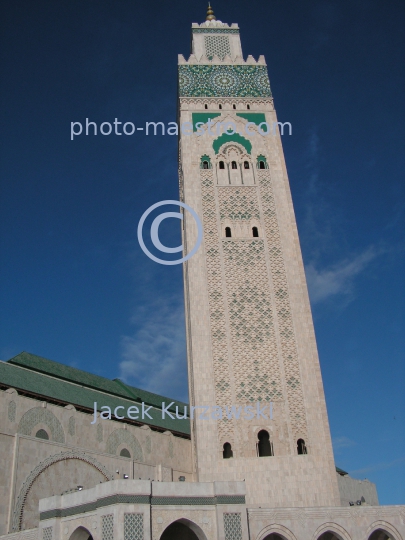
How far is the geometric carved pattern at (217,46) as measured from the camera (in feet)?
51.0

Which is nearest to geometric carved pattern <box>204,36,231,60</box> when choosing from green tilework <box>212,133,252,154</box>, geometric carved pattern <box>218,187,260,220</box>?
green tilework <box>212,133,252,154</box>

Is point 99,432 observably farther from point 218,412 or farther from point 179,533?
point 179,533

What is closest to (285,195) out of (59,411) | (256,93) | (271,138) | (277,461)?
(271,138)

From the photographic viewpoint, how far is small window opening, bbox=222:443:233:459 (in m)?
10.7

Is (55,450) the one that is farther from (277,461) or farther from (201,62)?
(201,62)

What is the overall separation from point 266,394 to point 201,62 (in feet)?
29.7

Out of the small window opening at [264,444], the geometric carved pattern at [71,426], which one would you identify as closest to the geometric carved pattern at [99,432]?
the geometric carved pattern at [71,426]

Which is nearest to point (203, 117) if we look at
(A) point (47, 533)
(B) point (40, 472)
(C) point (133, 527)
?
(B) point (40, 472)

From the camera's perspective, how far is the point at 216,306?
1201 centimetres

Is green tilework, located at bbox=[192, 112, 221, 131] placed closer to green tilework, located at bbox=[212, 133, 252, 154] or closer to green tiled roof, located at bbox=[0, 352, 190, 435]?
green tilework, located at bbox=[212, 133, 252, 154]

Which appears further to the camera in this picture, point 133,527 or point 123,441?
point 123,441

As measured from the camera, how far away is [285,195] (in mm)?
13352

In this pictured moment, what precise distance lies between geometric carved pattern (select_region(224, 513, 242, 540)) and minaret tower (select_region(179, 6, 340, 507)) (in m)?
1.89

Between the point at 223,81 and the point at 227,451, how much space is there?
30.6 ft
